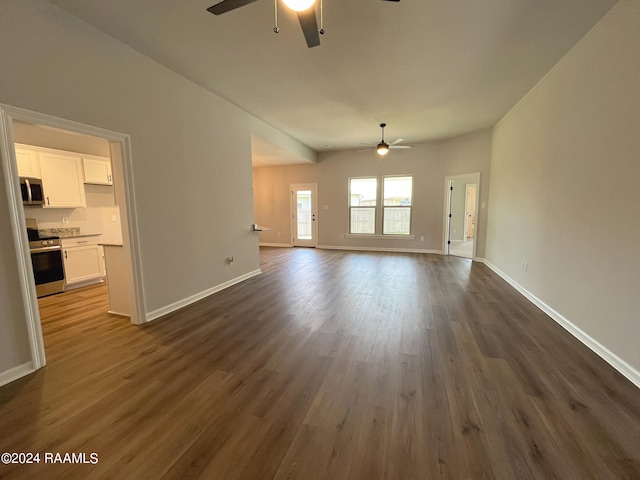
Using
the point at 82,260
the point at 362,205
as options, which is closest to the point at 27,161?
the point at 82,260

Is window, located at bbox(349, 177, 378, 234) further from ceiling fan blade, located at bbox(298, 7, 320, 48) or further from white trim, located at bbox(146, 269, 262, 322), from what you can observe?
ceiling fan blade, located at bbox(298, 7, 320, 48)

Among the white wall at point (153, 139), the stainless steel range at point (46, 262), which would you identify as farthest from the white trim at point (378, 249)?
the stainless steel range at point (46, 262)

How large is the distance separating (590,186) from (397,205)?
5417mm

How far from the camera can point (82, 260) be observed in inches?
182

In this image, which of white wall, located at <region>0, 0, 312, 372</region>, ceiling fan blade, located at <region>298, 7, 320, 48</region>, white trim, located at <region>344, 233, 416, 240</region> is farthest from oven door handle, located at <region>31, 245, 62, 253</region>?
white trim, located at <region>344, 233, 416, 240</region>

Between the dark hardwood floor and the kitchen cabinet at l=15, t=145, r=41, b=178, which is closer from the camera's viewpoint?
the dark hardwood floor

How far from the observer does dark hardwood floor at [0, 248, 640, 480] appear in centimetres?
137

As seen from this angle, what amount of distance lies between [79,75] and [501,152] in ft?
21.5

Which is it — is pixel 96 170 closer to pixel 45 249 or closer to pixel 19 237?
pixel 45 249

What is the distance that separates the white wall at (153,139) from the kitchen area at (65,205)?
0.98m

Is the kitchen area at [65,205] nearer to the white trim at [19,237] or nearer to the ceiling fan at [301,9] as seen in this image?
the white trim at [19,237]

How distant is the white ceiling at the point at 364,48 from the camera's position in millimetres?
2318

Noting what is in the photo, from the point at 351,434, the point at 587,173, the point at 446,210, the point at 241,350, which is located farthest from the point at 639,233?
the point at 446,210

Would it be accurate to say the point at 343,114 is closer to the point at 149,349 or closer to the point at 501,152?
the point at 501,152
